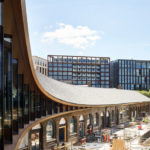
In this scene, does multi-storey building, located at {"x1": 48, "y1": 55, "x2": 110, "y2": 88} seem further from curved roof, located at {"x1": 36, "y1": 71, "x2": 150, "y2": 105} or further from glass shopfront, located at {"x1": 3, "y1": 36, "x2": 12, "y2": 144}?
glass shopfront, located at {"x1": 3, "y1": 36, "x2": 12, "y2": 144}

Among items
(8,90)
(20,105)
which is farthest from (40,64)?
(8,90)

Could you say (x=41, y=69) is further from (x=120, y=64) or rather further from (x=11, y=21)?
(x=11, y=21)

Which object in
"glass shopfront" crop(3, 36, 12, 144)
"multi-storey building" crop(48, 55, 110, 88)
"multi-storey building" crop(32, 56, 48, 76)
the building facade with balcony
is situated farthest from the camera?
"multi-storey building" crop(48, 55, 110, 88)

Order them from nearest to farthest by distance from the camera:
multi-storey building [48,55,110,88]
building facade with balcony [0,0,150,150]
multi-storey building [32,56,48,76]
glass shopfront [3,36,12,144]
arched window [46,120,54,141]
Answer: building facade with balcony [0,0,150,150] → glass shopfront [3,36,12,144] → arched window [46,120,54,141] → multi-storey building [32,56,48,76] → multi-storey building [48,55,110,88]

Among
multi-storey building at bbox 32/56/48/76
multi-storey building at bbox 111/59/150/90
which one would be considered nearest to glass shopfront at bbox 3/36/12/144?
multi-storey building at bbox 32/56/48/76

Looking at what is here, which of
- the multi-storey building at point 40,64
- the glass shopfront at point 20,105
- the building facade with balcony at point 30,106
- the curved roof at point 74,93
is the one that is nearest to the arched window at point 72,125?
the building facade with balcony at point 30,106

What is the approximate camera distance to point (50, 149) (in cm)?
2609

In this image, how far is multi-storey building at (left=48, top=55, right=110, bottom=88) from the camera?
382 ft

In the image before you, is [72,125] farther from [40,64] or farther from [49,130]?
[40,64]

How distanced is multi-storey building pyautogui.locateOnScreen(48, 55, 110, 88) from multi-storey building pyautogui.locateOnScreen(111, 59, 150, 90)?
7.18 m

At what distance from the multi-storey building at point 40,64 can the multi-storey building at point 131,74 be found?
39.8m

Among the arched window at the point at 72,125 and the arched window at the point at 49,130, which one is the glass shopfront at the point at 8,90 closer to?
the arched window at the point at 49,130

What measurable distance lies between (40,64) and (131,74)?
51375 mm

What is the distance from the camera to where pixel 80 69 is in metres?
121
